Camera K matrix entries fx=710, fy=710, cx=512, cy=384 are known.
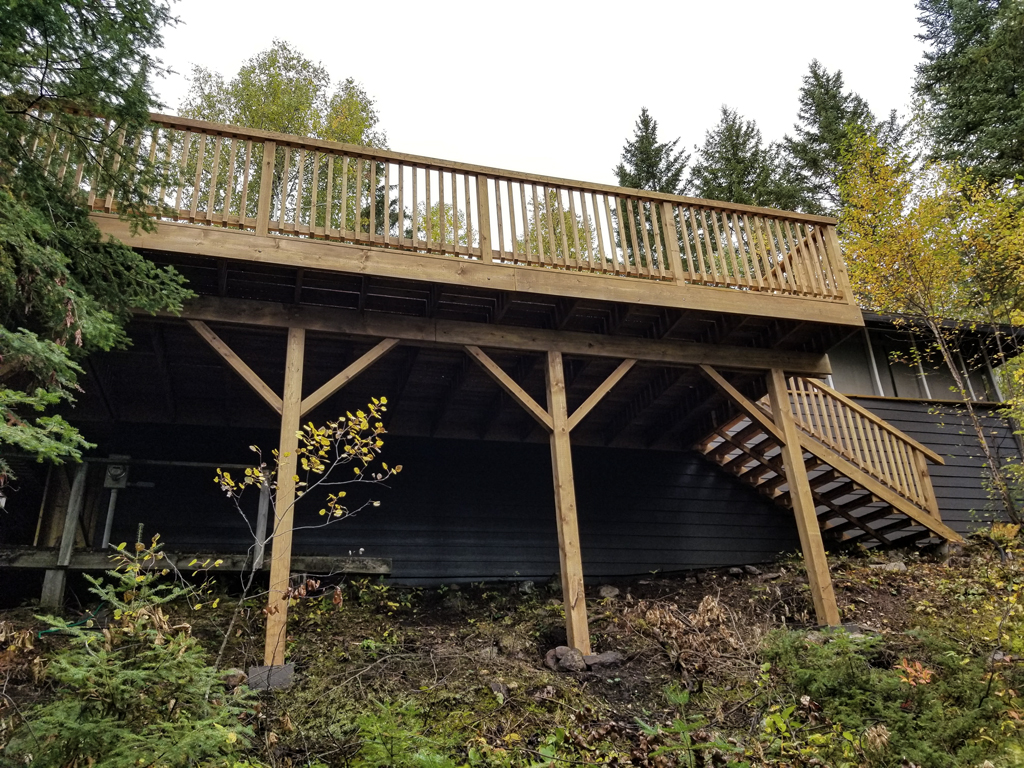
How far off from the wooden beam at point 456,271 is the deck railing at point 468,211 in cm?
11

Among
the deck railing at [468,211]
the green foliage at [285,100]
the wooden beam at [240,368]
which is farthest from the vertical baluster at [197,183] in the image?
the green foliage at [285,100]

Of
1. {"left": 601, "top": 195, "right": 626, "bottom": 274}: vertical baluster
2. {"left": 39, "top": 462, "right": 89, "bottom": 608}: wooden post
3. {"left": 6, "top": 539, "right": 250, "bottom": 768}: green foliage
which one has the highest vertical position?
{"left": 601, "top": 195, "right": 626, "bottom": 274}: vertical baluster

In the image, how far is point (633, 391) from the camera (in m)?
9.45

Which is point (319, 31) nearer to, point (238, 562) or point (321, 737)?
point (238, 562)

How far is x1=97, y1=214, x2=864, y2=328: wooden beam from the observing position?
19.1 feet

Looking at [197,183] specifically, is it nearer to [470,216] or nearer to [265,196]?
[265,196]

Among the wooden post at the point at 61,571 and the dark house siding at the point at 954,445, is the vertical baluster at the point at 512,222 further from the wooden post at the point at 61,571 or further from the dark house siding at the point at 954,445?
the dark house siding at the point at 954,445

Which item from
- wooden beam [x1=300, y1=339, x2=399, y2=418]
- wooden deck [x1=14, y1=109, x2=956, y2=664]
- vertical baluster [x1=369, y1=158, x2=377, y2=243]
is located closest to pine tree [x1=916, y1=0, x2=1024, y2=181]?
wooden deck [x1=14, y1=109, x2=956, y2=664]

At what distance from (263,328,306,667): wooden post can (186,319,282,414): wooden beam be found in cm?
10

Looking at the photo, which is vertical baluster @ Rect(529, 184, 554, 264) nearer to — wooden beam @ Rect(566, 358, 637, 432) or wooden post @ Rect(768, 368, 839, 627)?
wooden beam @ Rect(566, 358, 637, 432)

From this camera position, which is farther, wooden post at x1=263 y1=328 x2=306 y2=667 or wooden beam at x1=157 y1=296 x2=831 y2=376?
wooden beam at x1=157 y1=296 x2=831 y2=376

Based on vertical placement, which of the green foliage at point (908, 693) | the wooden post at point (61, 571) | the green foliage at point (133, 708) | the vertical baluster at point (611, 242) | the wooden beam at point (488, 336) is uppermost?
the vertical baluster at point (611, 242)

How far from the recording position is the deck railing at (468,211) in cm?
582

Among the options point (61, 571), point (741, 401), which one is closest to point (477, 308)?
point (741, 401)
